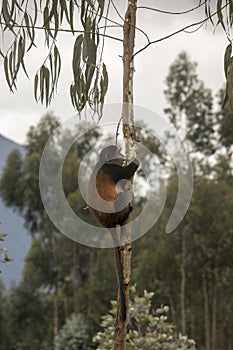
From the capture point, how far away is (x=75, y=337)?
34.3ft

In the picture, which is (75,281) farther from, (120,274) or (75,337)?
(120,274)

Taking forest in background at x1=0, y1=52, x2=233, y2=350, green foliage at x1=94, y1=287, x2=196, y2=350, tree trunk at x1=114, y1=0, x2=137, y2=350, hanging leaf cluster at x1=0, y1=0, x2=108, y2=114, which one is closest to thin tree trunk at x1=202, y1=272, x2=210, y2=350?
forest in background at x1=0, y1=52, x2=233, y2=350

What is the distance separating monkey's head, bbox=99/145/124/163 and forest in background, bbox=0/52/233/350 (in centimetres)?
→ 669

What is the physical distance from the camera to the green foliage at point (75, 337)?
10.4 metres

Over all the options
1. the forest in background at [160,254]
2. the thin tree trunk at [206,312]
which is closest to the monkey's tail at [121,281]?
the forest in background at [160,254]

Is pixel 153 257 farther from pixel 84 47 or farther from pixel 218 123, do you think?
pixel 84 47

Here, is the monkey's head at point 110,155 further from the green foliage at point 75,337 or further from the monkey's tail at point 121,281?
the green foliage at point 75,337

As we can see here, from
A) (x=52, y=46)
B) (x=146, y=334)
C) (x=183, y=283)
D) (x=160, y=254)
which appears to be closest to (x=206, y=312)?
(x=183, y=283)

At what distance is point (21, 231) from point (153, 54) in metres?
7.61

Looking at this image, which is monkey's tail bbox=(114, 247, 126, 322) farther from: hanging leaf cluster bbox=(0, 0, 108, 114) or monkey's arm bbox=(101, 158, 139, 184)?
hanging leaf cluster bbox=(0, 0, 108, 114)

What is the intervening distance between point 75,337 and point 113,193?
858 centimetres

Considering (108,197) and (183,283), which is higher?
(183,283)

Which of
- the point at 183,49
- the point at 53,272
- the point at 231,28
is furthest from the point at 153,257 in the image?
the point at 231,28

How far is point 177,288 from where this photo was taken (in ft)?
32.6
